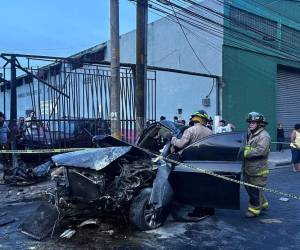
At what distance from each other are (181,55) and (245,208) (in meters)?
12.8

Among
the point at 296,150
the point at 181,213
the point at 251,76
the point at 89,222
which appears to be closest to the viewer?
the point at 89,222

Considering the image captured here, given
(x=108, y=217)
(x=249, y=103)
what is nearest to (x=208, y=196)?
(x=108, y=217)

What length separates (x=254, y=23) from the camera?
1891 cm

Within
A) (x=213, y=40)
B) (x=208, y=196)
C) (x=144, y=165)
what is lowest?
(x=208, y=196)

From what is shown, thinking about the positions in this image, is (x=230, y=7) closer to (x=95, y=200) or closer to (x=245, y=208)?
(x=245, y=208)

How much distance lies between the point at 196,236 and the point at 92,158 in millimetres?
1754

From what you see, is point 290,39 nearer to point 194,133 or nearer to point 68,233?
point 194,133

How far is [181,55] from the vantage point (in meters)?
19.1

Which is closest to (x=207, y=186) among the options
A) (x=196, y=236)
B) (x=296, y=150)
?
(x=196, y=236)

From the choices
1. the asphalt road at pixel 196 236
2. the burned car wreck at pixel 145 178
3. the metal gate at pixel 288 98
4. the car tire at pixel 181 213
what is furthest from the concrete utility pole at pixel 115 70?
the metal gate at pixel 288 98

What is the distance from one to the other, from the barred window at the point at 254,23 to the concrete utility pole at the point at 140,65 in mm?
8532

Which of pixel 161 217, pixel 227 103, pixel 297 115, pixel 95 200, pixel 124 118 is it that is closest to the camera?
pixel 95 200

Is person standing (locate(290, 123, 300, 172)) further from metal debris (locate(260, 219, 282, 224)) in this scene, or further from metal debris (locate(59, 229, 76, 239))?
metal debris (locate(59, 229, 76, 239))

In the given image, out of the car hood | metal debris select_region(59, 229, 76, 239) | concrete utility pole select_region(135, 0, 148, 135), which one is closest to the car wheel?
the car hood
